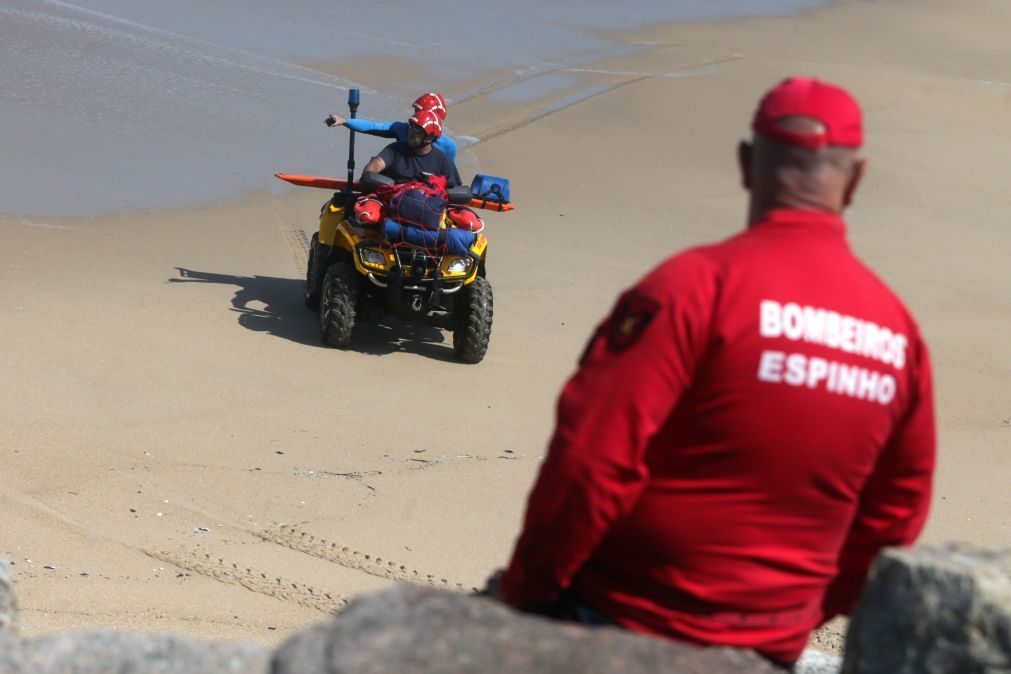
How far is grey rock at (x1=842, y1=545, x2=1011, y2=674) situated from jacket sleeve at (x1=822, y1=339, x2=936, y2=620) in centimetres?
19

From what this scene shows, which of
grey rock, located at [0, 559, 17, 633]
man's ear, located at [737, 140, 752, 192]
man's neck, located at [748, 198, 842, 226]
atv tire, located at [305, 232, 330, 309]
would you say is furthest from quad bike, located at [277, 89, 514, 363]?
man's neck, located at [748, 198, 842, 226]

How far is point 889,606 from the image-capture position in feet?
7.89

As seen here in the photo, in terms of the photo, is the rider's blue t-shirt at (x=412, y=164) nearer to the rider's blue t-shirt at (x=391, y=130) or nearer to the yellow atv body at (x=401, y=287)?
the rider's blue t-shirt at (x=391, y=130)

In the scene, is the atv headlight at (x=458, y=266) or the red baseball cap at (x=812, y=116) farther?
the atv headlight at (x=458, y=266)

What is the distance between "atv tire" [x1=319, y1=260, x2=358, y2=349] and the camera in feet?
31.3

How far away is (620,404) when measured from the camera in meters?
2.32

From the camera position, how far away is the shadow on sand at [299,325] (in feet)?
32.9

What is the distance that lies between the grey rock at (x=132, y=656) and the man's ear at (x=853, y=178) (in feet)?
4.28

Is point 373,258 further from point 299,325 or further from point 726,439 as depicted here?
point 726,439

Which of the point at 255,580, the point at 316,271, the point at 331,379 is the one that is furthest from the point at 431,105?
the point at 255,580

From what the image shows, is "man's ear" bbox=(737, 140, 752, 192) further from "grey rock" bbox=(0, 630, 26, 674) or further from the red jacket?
"grey rock" bbox=(0, 630, 26, 674)

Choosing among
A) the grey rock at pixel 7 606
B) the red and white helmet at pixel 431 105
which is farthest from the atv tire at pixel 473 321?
the grey rock at pixel 7 606

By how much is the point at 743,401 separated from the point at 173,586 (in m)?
3.98

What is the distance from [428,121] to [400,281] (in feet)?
3.67
